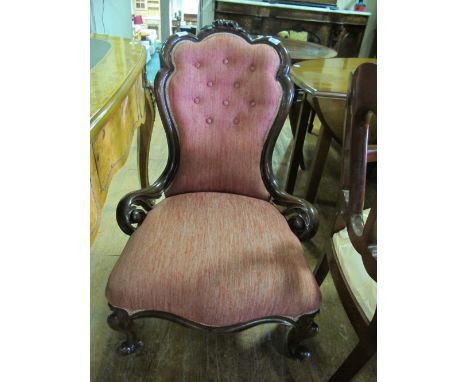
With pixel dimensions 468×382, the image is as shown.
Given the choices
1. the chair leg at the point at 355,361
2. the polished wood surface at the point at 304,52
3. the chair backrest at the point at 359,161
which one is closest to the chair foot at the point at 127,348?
the chair leg at the point at 355,361

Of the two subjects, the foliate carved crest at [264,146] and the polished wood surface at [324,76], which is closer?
the foliate carved crest at [264,146]

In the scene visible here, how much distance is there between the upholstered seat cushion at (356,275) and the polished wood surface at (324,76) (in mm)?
614

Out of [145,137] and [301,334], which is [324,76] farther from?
[301,334]

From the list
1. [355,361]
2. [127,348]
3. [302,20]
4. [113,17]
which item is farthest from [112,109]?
[302,20]

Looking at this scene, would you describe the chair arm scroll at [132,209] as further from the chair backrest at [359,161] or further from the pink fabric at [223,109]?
the chair backrest at [359,161]

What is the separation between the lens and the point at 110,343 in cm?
97

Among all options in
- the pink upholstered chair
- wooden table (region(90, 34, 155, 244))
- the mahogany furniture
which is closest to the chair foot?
the pink upholstered chair

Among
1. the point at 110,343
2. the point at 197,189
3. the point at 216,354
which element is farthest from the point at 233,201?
the point at 110,343

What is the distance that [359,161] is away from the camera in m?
0.66

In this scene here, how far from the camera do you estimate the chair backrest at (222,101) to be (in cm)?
90

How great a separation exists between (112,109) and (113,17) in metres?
2.86

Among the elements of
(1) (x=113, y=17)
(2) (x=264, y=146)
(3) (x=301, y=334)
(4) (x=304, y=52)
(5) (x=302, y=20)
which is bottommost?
(3) (x=301, y=334)

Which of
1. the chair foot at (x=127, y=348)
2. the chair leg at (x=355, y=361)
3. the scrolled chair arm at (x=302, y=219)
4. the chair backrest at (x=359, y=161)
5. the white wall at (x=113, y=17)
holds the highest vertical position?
the white wall at (x=113, y=17)
